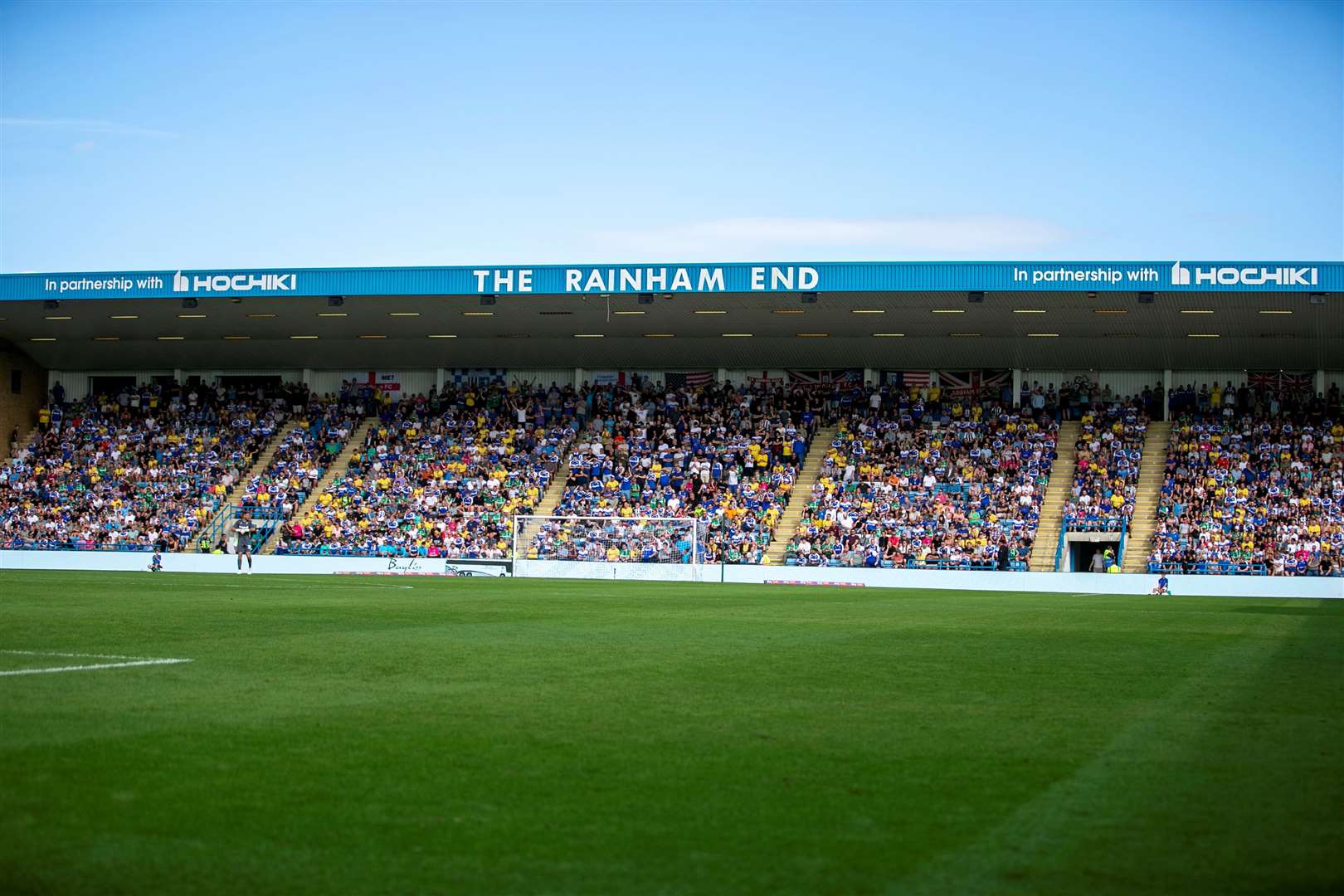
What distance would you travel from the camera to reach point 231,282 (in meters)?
49.5

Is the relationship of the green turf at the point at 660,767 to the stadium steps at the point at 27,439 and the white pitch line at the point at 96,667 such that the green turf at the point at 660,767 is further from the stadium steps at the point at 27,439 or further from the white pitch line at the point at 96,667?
the stadium steps at the point at 27,439

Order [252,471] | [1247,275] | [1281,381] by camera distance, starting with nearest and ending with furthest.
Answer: [1247,275] < [1281,381] < [252,471]

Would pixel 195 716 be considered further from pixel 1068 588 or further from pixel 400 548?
pixel 400 548

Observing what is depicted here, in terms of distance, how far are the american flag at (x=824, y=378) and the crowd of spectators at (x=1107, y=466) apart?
960cm

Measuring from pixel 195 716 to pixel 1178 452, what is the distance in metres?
46.9

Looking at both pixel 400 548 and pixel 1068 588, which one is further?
pixel 400 548

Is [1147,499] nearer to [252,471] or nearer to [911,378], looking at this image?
[911,378]

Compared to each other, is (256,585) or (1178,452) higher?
(1178,452)

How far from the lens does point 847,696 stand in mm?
11875

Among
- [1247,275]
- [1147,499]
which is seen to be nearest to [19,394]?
[1147,499]

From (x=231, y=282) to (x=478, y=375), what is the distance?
15192mm

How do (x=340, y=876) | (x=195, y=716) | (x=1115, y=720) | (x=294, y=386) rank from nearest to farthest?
1. (x=340, y=876)
2. (x=195, y=716)
3. (x=1115, y=720)
4. (x=294, y=386)

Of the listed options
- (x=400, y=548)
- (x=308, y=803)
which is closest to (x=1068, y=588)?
(x=400, y=548)

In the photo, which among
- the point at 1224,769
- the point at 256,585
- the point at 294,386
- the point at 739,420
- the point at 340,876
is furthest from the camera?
the point at 294,386
